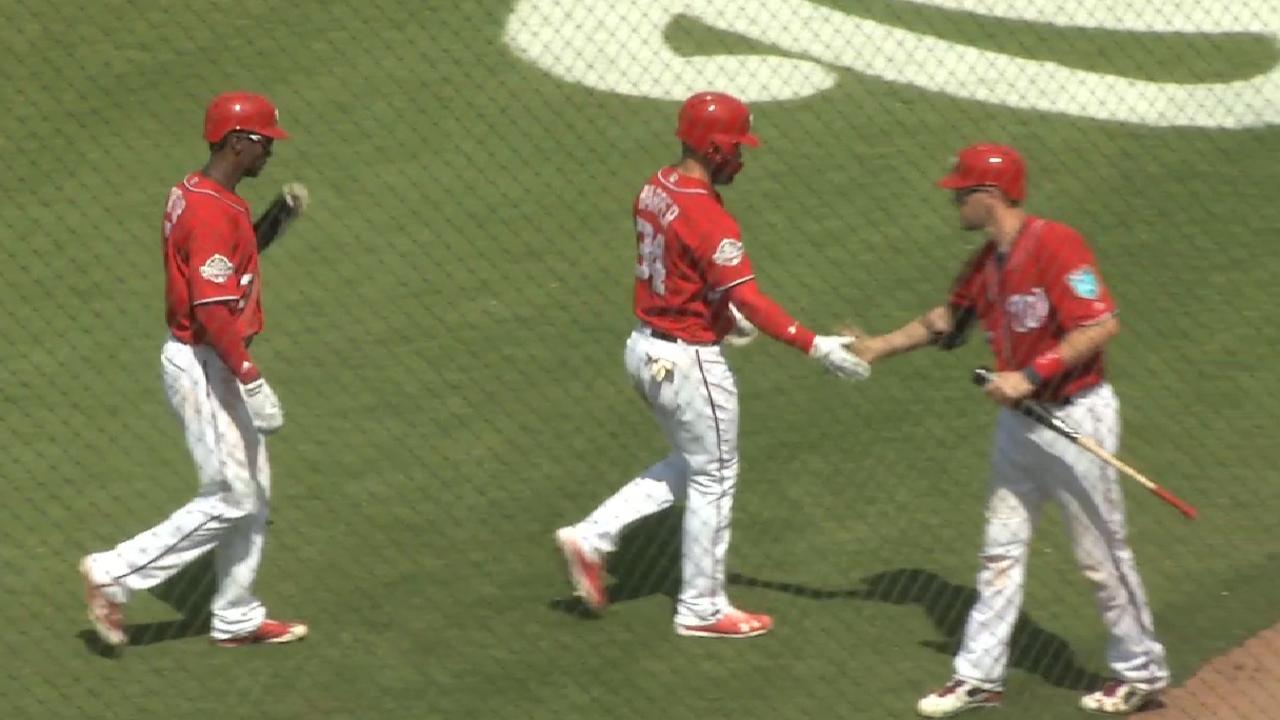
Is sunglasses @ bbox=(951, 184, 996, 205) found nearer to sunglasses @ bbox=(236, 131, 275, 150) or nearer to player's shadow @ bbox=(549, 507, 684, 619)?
player's shadow @ bbox=(549, 507, 684, 619)

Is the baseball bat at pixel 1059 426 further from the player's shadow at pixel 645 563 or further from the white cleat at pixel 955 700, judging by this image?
the player's shadow at pixel 645 563

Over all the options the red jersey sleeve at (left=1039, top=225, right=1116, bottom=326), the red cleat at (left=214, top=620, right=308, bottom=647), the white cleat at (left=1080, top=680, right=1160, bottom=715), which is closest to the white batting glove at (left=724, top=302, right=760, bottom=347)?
the red jersey sleeve at (left=1039, top=225, right=1116, bottom=326)

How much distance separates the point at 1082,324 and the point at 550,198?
15.7 ft

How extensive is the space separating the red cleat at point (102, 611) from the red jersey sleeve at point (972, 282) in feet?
10.4

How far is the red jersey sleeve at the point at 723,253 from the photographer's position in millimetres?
7953

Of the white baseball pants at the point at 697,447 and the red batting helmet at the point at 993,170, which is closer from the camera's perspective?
the red batting helmet at the point at 993,170

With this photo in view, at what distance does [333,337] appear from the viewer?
10578mm

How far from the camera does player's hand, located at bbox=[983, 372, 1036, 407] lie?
742cm

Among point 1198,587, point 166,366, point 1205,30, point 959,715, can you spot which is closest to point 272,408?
point 166,366

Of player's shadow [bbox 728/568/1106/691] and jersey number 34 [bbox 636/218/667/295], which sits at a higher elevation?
jersey number 34 [bbox 636/218/667/295]

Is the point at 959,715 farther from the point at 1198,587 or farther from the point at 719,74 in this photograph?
the point at 719,74

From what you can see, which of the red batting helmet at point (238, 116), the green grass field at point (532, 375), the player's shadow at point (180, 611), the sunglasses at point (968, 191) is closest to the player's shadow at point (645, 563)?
the green grass field at point (532, 375)

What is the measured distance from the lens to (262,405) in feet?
25.8

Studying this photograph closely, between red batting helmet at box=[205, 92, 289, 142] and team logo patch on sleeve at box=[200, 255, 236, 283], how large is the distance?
0.45m
